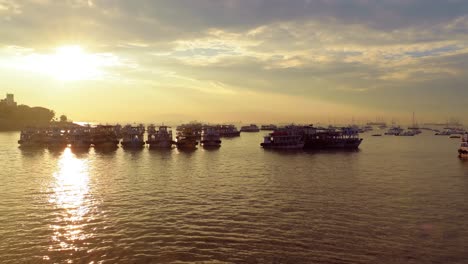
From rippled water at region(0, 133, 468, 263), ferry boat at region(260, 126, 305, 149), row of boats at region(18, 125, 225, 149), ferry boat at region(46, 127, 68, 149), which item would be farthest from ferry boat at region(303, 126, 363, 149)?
ferry boat at region(46, 127, 68, 149)

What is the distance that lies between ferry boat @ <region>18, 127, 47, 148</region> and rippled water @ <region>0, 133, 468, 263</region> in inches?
2520

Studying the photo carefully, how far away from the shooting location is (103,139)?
118812mm

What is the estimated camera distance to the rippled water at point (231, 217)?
80.4 ft

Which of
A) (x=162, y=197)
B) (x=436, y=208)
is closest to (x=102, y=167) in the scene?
(x=162, y=197)

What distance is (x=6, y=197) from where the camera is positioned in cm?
4106

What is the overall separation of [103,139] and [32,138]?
23.6 metres

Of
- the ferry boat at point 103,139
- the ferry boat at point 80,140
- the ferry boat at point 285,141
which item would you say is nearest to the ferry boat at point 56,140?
the ferry boat at point 80,140

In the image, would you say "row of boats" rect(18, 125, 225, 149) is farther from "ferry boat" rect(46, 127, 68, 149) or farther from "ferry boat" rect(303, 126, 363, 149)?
"ferry boat" rect(303, 126, 363, 149)

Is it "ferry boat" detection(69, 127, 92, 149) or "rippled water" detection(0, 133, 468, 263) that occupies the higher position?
"ferry boat" detection(69, 127, 92, 149)

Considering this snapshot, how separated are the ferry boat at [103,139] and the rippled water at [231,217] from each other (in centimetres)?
5568

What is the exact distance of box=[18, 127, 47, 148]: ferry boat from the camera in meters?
116

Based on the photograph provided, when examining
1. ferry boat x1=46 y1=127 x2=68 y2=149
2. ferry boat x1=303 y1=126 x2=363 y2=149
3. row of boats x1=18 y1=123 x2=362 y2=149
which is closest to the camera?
row of boats x1=18 y1=123 x2=362 y2=149

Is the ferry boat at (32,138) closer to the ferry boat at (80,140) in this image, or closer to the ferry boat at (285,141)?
the ferry boat at (80,140)

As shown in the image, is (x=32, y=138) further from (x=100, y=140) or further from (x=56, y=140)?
(x=100, y=140)
